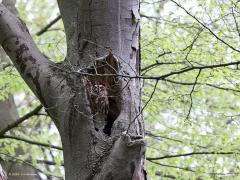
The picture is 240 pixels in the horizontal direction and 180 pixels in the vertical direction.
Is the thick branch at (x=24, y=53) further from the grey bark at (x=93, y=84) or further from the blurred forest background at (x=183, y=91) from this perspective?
the blurred forest background at (x=183, y=91)

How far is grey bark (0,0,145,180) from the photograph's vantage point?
1.71 m

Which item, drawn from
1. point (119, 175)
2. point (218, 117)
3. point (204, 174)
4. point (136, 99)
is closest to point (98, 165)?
point (119, 175)

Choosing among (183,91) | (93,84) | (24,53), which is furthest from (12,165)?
(93,84)

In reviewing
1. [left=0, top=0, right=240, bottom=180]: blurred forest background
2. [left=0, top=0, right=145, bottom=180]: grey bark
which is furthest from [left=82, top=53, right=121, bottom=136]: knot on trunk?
[left=0, top=0, right=240, bottom=180]: blurred forest background

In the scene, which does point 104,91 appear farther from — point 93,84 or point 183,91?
point 183,91

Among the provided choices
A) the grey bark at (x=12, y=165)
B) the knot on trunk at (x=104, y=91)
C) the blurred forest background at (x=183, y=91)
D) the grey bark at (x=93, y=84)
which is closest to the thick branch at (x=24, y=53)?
the grey bark at (x=93, y=84)

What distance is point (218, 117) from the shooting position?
4113 mm

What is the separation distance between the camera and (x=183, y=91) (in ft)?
12.3

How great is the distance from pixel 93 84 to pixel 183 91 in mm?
2010

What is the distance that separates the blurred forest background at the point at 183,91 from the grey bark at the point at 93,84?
0.93 meters

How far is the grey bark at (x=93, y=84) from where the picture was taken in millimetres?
1715

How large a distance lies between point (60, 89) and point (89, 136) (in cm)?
26

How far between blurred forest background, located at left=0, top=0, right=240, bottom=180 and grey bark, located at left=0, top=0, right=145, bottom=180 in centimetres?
93

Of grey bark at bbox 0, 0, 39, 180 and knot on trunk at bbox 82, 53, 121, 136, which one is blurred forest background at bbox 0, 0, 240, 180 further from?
knot on trunk at bbox 82, 53, 121, 136
